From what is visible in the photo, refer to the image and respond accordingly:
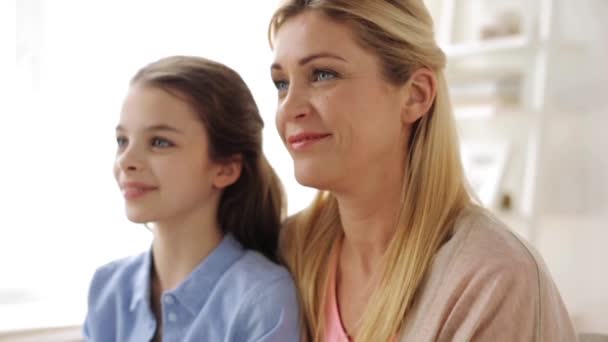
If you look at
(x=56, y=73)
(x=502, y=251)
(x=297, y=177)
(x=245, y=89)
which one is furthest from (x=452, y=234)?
(x=56, y=73)

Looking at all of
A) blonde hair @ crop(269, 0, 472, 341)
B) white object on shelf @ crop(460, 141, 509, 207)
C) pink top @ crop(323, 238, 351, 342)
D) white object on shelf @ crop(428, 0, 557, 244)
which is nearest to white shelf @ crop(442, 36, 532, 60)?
white object on shelf @ crop(428, 0, 557, 244)

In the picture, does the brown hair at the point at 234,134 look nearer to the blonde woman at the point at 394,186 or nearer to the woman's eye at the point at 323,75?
the blonde woman at the point at 394,186

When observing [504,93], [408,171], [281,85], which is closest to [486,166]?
[504,93]

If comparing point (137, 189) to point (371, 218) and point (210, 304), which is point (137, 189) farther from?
point (371, 218)

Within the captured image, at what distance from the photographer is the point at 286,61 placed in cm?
120

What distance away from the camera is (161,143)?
4.33ft

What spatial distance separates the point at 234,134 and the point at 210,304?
0.35 metres

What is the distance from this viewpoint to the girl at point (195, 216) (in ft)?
4.27

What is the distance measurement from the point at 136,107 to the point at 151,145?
8 centimetres

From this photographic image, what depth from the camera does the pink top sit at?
1243 millimetres

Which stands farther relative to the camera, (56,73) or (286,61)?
(56,73)

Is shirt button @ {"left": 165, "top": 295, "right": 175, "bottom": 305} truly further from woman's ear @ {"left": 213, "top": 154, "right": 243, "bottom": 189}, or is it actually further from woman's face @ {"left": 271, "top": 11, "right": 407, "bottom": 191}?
woman's face @ {"left": 271, "top": 11, "right": 407, "bottom": 191}

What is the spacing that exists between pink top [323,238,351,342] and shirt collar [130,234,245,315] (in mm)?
198

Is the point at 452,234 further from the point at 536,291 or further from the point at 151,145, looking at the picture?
the point at 151,145
